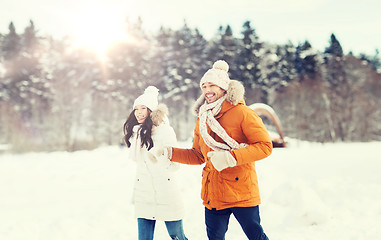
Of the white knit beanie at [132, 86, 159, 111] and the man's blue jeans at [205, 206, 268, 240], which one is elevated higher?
the white knit beanie at [132, 86, 159, 111]

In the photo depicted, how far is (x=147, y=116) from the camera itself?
139 inches

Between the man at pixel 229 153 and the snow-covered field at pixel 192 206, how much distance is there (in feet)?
6.83

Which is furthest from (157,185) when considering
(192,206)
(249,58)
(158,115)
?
(249,58)

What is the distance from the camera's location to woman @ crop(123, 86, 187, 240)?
3.30 metres

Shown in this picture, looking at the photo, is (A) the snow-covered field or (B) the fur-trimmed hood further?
(A) the snow-covered field

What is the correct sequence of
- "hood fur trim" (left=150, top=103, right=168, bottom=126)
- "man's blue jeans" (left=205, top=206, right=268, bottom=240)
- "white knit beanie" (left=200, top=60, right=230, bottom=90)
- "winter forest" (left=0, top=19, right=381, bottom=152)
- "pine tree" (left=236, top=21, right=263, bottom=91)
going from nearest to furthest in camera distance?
"man's blue jeans" (left=205, top=206, right=268, bottom=240), "white knit beanie" (left=200, top=60, right=230, bottom=90), "hood fur trim" (left=150, top=103, right=168, bottom=126), "winter forest" (left=0, top=19, right=381, bottom=152), "pine tree" (left=236, top=21, right=263, bottom=91)

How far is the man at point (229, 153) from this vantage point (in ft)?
8.22

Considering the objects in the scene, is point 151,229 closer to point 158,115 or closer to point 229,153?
point 158,115

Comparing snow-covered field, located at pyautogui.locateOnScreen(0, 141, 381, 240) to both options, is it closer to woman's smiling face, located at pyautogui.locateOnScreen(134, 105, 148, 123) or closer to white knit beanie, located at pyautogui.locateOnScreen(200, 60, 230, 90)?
woman's smiling face, located at pyautogui.locateOnScreen(134, 105, 148, 123)

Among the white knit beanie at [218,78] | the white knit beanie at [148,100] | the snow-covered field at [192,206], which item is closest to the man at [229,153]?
the white knit beanie at [218,78]

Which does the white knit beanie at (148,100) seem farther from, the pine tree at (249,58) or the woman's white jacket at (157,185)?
the pine tree at (249,58)

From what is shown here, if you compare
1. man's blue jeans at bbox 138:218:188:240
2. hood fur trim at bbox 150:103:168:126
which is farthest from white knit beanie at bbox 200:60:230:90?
man's blue jeans at bbox 138:218:188:240

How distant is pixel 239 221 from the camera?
2688 millimetres

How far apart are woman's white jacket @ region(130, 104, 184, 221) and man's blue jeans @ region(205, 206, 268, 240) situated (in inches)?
23.2
